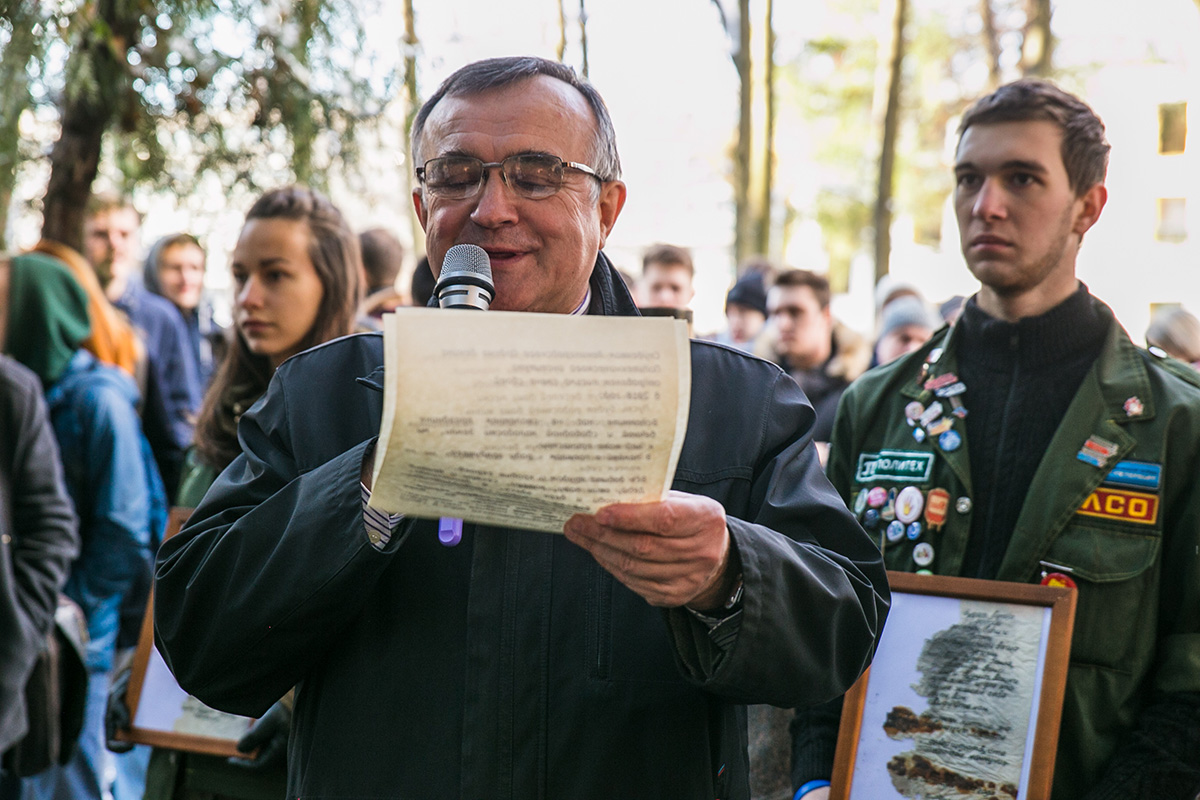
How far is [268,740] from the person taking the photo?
2.93 metres

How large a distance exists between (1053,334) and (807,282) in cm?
355

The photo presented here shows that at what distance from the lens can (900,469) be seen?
297 centimetres

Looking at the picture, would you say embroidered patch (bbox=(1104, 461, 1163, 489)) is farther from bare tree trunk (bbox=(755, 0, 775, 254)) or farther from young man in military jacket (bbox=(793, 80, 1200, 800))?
bare tree trunk (bbox=(755, 0, 775, 254))

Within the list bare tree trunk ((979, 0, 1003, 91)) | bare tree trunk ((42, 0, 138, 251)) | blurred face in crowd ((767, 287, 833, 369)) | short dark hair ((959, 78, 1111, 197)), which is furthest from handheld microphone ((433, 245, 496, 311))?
bare tree trunk ((979, 0, 1003, 91))

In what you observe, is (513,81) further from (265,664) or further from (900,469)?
(900,469)

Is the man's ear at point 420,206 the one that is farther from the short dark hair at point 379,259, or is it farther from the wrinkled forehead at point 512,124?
the short dark hair at point 379,259

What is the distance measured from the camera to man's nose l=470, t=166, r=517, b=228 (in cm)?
202

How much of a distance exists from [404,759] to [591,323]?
932mm

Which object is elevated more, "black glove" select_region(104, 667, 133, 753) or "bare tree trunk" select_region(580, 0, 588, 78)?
"bare tree trunk" select_region(580, 0, 588, 78)

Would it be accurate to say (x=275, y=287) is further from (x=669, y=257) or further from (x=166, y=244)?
(x=166, y=244)

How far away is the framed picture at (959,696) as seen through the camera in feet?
7.91

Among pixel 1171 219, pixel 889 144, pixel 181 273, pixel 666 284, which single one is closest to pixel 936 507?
pixel 666 284

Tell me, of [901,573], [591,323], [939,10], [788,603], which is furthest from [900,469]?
[939,10]

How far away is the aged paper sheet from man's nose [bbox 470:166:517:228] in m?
0.74
